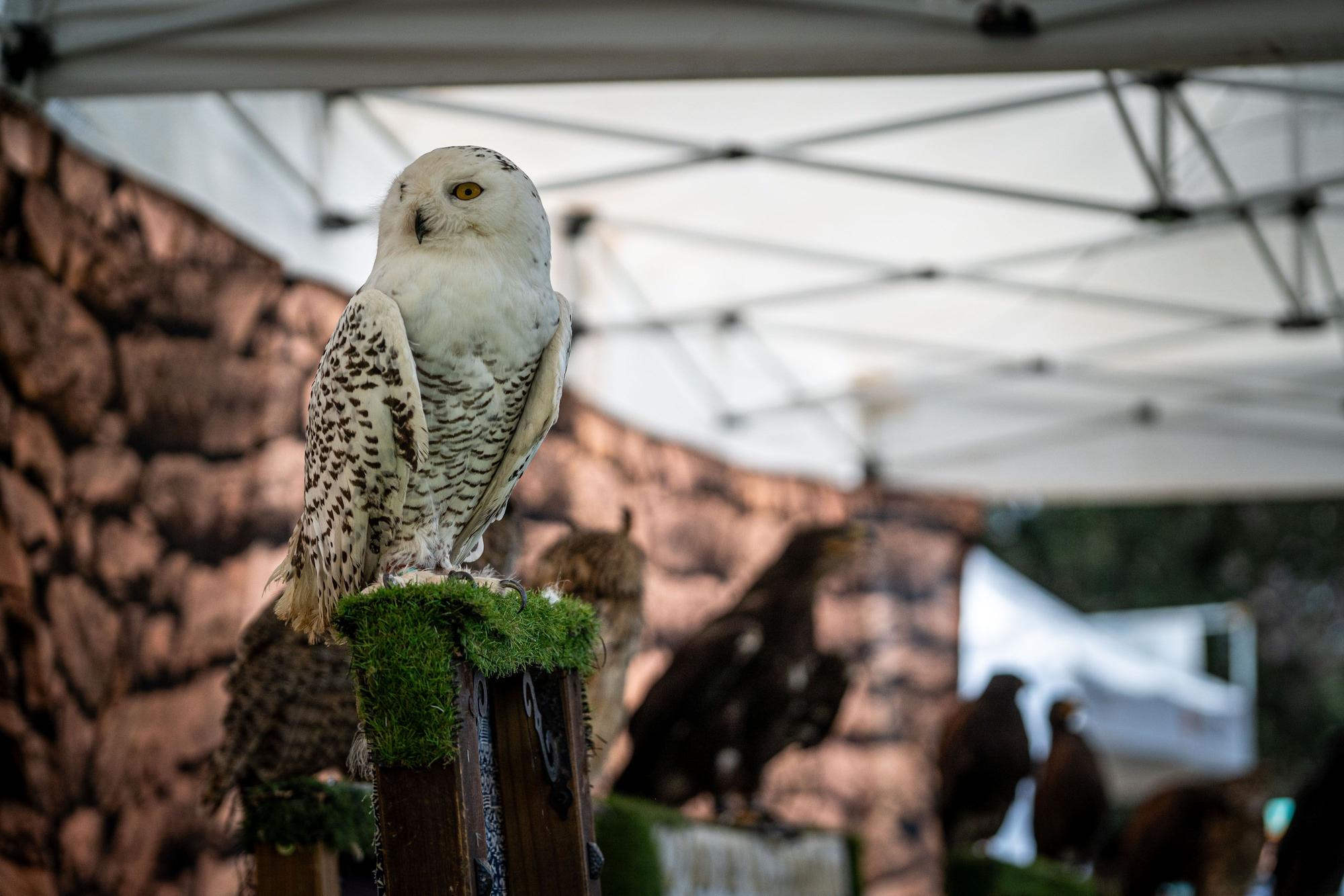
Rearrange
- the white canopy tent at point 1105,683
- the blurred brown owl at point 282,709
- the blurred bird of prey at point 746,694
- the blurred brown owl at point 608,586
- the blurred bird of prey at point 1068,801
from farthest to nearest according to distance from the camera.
Result: 1. the white canopy tent at point 1105,683
2. the blurred bird of prey at point 1068,801
3. the blurred bird of prey at point 746,694
4. the blurred brown owl at point 608,586
5. the blurred brown owl at point 282,709

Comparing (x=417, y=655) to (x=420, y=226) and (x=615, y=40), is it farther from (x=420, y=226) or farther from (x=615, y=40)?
(x=615, y=40)

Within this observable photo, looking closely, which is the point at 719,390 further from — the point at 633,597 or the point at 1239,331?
the point at 633,597

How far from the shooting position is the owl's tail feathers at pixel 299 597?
2422mm

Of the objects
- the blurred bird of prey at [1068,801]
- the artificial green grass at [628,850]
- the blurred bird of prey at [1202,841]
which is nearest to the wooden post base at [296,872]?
the artificial green grass at [628,850]

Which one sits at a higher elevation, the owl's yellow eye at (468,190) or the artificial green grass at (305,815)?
the owl's yellow eye at (468,190)

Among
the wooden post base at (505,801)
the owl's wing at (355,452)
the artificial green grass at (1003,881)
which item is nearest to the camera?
the wooden post base at (505,801)

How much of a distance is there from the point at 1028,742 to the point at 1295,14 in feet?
11.9

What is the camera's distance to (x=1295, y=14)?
330 cm

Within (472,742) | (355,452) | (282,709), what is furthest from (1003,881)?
(355,452)

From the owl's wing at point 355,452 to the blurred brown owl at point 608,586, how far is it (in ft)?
4.60

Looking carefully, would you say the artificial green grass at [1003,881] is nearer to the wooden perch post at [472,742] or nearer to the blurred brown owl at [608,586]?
the blurred brown owl at [608,586]

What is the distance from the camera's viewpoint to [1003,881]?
573 cm

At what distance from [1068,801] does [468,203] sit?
16.6 ft

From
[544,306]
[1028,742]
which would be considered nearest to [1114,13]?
[544,306]
